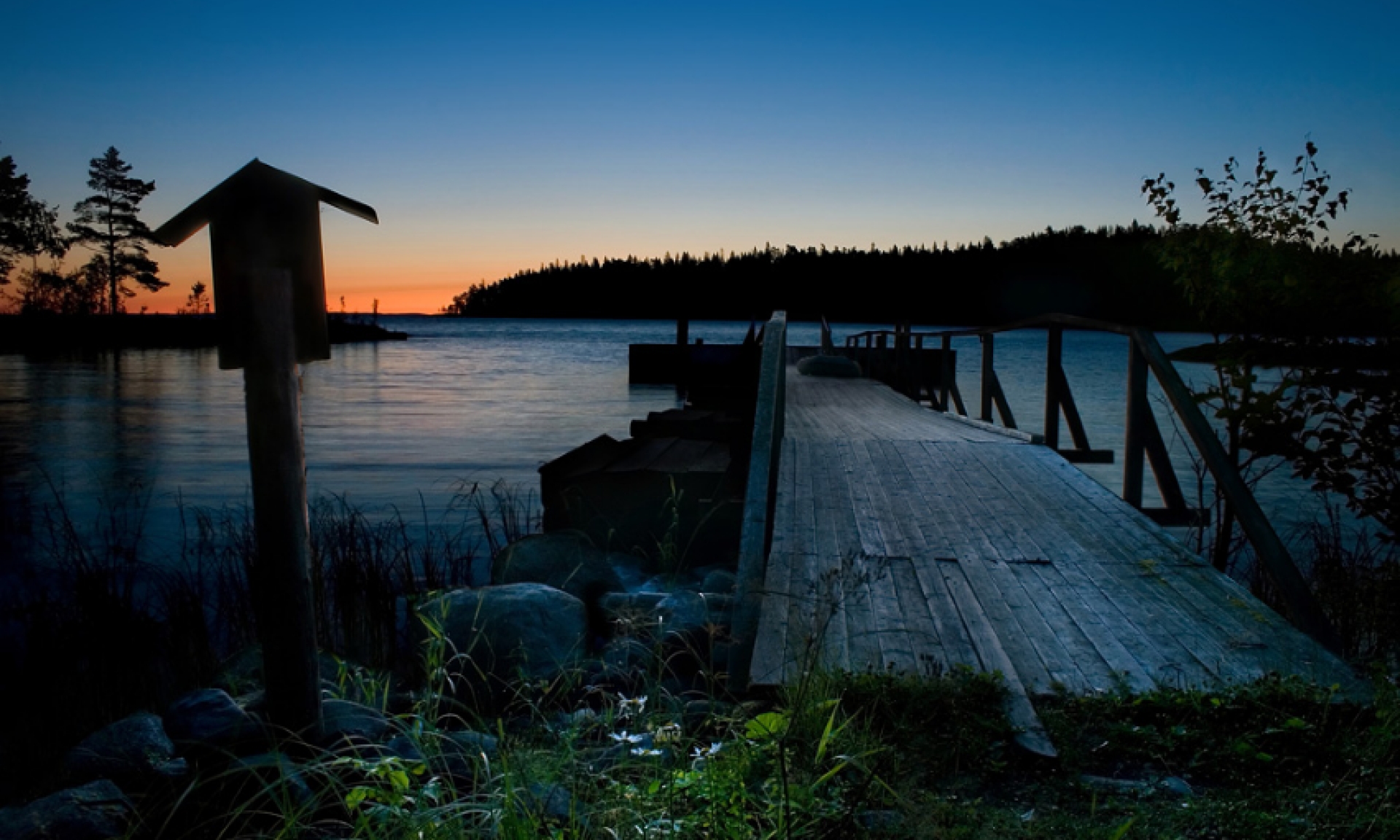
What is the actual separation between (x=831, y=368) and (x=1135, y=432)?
44.3 ft

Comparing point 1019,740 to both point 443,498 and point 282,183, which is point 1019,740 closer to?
point 282,183

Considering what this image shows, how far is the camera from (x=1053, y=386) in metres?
7.96

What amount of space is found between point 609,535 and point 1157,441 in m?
4.15

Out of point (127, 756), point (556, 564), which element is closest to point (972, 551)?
point (556, 564)

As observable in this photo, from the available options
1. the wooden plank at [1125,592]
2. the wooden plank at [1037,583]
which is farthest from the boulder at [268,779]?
the wooden plank at [1125,592]

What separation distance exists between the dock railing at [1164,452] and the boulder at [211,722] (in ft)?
13.9

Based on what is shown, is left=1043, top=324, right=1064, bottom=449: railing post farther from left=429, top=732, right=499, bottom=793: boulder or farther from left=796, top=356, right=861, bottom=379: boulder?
left=796, top=356, right=861, bottom=379: boulder

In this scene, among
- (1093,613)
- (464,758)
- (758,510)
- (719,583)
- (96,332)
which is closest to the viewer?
(464,758)

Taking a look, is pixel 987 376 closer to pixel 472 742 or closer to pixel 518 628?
pixel 518 628

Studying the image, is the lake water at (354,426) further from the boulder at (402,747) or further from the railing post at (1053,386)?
the boulder at (402,747)

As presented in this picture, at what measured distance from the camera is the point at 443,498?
49.6 feet

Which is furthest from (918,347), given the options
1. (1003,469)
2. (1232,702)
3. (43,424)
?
(43,424)

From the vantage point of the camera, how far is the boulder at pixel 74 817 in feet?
10.1

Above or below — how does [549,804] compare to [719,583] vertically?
above
